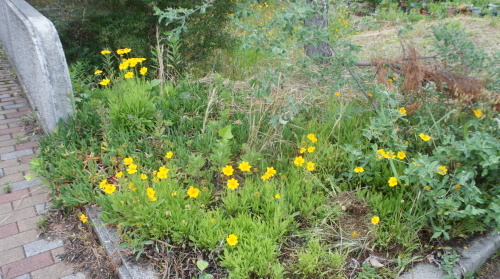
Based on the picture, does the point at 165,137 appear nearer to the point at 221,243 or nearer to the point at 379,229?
the point at 221,243

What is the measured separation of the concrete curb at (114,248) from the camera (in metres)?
2.22

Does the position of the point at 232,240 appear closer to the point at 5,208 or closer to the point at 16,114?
the point at 5,208

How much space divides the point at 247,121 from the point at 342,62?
3.08 ft

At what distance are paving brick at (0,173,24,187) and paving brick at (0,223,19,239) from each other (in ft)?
1.87

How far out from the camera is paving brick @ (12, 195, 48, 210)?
2.99m

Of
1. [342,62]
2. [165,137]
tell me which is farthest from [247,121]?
[342,62]

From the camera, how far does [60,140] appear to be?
329 cm

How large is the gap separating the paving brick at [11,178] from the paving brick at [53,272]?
1.14 m

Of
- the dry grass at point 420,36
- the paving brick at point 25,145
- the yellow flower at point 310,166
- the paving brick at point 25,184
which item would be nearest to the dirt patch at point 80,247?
the paving brick at point 25,184

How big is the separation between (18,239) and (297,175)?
196 cm

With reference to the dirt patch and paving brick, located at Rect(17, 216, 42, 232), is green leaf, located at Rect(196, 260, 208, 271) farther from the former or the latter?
paving brick, located at Rect(17, 216, 42, 232)

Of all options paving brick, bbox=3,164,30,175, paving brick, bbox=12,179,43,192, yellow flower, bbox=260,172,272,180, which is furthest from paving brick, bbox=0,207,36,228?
yellow flower, bbox=260,172,272,180

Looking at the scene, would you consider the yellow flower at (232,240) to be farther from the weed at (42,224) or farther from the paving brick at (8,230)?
the paving brick at (8,230)

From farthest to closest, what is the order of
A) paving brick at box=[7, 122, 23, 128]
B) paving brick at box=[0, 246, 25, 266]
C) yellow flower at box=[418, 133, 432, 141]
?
paving brick at box=[7, 122, 23, 128], yellow flower at box=[418, 133, 432, 141], paving brick at box=[0, 246, 25, 266]
